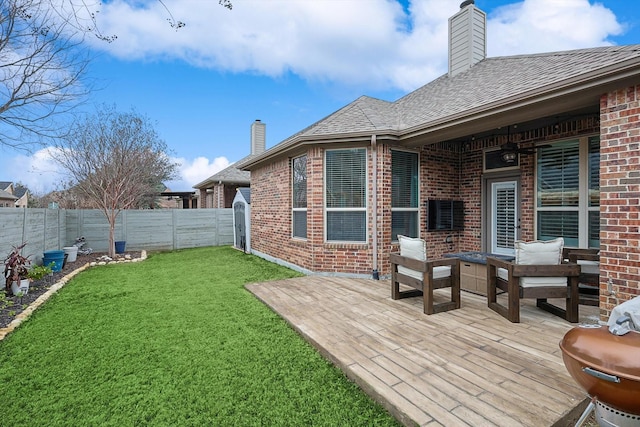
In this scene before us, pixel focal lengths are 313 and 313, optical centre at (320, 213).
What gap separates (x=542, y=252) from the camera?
12.3 ft

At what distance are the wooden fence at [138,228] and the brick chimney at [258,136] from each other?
580cm

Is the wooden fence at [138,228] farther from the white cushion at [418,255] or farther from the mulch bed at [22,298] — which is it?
the white cushion at [418,255]

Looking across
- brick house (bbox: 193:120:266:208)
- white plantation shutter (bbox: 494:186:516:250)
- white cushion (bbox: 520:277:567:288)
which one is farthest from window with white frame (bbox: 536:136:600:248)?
brick house (bbox: 193:120:266:208)

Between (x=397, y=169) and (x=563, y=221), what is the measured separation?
2.98m

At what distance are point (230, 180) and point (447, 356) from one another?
1480 centimetres

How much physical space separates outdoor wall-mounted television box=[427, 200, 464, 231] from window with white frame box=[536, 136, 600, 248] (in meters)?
1.56

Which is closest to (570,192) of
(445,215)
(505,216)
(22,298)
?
(505,216)

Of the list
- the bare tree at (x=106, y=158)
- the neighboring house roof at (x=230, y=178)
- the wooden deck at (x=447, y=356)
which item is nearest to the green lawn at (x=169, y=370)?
the wooden deck at (x=447, y=356)

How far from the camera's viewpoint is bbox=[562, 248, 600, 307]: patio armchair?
439cm

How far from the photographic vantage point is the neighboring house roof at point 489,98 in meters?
3.53

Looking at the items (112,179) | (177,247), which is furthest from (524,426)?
(177,247)

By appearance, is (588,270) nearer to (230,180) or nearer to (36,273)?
(36,273)

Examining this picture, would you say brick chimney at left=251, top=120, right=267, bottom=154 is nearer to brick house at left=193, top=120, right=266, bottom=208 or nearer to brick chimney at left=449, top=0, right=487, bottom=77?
brick house at left=193, top=120, right=266, bottom=208

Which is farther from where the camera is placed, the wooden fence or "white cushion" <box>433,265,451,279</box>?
the wooden fence
